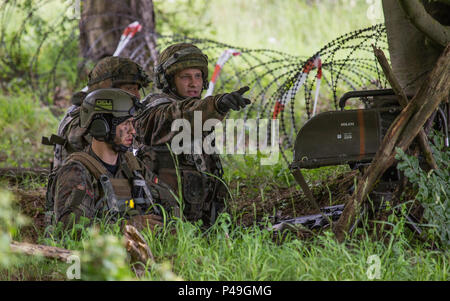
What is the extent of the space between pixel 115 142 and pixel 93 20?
6146 mm

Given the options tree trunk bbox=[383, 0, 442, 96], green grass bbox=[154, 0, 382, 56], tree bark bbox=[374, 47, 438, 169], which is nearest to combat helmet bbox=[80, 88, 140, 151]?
tree bark bbox=[374, 47, 438, 169]

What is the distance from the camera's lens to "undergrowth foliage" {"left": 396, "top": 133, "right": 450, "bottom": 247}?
14.8 feet

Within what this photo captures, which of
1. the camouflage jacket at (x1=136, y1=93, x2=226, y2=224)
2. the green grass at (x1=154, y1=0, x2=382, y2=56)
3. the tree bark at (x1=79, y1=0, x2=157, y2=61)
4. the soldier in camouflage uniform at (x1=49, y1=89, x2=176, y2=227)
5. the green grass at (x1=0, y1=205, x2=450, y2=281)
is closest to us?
the green grass at (x1=0, y1=205, x2=450, y2=281)

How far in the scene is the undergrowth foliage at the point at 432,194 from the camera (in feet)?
14.8

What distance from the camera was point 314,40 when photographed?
49.5 feet

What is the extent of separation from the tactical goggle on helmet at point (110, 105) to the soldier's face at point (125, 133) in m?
0.03

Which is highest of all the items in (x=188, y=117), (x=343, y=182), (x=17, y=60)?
(x=17, y=60)

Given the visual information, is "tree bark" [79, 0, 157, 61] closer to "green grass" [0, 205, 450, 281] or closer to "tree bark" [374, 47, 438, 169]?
"tree bark" [374, 47, 438, 169]

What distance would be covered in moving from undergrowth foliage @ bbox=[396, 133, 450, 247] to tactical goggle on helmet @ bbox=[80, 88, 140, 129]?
1.83 m

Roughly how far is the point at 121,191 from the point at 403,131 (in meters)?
1.91

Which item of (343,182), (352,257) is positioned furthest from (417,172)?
(343,182)

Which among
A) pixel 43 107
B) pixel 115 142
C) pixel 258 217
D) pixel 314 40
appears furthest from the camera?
pixel 314 40

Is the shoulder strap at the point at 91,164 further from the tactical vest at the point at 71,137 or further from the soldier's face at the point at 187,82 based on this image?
the soldier's face at the point at 187,82
